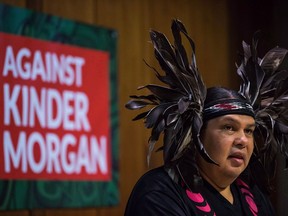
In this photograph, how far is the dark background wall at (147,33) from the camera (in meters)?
3.28

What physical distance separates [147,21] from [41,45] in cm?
76

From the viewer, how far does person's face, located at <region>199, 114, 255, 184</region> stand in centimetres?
184

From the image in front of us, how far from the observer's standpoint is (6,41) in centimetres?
290

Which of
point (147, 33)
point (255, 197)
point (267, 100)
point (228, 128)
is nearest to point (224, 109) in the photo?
point (228, 128)

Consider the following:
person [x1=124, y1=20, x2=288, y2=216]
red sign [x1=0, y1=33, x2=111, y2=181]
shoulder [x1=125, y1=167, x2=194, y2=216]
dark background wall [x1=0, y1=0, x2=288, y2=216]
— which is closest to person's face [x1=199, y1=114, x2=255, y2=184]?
person [x1=124, y1=20, x2=288, y2=216]

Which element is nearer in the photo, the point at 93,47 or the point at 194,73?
the point at 194,73

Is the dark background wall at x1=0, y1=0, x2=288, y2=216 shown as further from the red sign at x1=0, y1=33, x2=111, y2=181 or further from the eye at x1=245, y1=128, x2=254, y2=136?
the eye at x1=245, y1=128, x2=254, y2=136

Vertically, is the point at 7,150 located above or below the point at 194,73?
below

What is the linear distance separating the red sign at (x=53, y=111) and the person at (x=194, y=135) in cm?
114

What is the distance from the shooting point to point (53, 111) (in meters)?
3.05

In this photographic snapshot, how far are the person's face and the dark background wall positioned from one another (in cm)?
87

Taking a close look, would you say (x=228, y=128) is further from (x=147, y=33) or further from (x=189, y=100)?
(x=147, y=33)

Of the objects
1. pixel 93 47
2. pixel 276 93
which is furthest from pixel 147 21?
pixel 276 93

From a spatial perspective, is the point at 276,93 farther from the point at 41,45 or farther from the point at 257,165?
the point at 41,45
